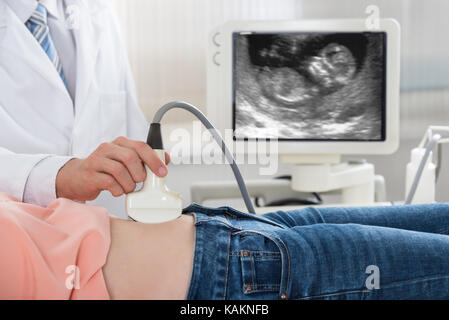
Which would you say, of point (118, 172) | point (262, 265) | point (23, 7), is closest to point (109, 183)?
point (118, 172)

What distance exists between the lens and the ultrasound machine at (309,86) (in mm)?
1095

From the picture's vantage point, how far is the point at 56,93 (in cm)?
110

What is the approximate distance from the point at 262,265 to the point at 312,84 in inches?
23.1

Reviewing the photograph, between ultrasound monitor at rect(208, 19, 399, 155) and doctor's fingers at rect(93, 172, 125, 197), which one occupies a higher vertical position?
ultrasound monitor at rect(208, 19, 399, 155)

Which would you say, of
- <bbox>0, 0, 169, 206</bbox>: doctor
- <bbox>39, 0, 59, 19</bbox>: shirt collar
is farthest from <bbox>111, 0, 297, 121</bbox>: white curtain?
<bbox>39, 0, 59, 19</bbox>: shirt collar

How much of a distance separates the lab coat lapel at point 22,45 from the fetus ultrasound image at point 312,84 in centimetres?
42

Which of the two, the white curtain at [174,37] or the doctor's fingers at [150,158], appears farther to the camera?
the white curtain at [174,37]

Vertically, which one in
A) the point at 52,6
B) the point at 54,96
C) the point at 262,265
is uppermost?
the point at 52,6

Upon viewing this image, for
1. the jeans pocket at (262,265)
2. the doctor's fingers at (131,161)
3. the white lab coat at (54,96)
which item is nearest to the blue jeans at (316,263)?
the jeans pocket at (262,265)

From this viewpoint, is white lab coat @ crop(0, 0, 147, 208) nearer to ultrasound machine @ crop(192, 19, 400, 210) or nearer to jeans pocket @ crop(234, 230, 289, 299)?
ultrasound machine @ crop(192, 19, 400, 210)

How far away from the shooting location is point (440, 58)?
1.84 meters

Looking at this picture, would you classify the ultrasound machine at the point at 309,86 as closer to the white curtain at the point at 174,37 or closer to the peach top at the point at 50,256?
the peach top at the point at 50,256

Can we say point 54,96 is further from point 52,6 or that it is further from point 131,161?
point 131,161

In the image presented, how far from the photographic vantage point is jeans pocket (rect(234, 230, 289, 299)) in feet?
2.01
